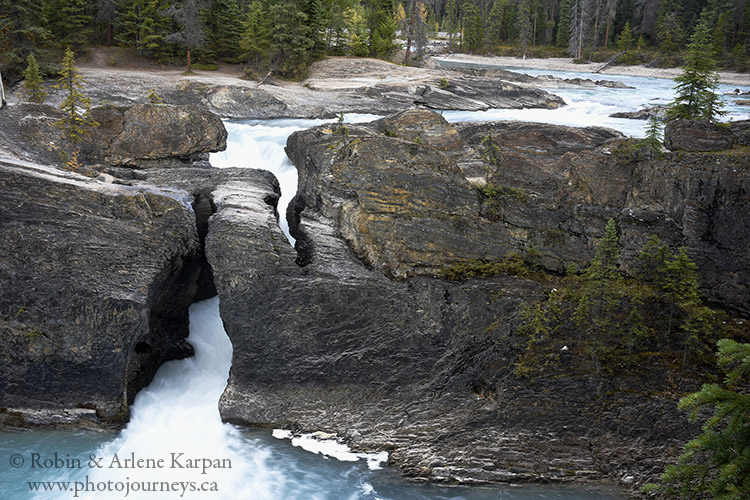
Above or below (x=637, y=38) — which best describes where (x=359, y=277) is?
below

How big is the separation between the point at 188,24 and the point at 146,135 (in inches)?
730

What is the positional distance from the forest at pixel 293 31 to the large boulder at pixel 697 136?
18250 mm

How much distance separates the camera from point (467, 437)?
9.75 m

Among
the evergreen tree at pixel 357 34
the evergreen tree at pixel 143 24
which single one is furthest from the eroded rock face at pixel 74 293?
the evergreen tree at pixel 357 34

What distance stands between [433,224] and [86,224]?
779 centimetres

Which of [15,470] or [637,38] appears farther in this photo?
[637,38]

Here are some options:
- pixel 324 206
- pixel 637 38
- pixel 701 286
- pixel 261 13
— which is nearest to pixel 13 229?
pixel 324 206

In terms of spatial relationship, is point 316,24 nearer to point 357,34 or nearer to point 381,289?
point 357,34

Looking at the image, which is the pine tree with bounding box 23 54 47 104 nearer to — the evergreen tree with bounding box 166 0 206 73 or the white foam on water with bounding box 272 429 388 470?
the evergreen tree with bounding box 166 0 206 73

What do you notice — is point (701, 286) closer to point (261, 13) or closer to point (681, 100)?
point (681, 100)

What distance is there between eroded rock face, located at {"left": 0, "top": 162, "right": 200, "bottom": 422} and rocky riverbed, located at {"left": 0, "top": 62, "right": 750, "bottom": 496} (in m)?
0.04

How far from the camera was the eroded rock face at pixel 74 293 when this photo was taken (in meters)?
10.4

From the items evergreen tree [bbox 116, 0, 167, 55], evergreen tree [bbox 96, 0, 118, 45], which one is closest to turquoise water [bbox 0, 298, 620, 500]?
evergreen tree [bbox 116, 0, 167, 55]

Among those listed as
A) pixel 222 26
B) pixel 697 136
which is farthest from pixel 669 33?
pixel 697 136
